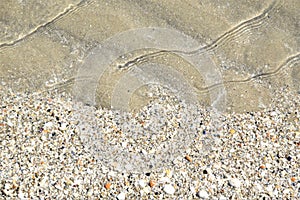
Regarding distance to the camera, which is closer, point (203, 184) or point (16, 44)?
point (203, 184)

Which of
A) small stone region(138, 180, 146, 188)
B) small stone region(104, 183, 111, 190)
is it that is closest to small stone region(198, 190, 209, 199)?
small stone region(138, 180, 146, 188)

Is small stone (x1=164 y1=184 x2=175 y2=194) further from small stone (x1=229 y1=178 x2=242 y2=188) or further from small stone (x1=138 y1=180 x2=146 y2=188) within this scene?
small stone (x1=229 y1=178 x2=242 y2=188)

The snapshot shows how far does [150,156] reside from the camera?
3326 millimetres

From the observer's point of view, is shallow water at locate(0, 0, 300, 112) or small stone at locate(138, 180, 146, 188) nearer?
small stone at locate(138, 180, 146, 188)

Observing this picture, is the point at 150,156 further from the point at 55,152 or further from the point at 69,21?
the point at 69,21

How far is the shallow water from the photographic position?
141 inches

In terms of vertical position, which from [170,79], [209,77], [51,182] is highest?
[209,77]

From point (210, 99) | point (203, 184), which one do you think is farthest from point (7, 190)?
point (210, 99)

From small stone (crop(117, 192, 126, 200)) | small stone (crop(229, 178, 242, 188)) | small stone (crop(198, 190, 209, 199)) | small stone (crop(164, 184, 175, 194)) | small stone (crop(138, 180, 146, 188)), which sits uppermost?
small stone (crop(229, 178, 242, 188))

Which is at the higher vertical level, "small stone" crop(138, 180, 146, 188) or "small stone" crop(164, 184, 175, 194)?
"small stone" crop(164, 184, 175, 194)

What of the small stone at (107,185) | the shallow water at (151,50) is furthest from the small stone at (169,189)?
the shallow water at (151,50)

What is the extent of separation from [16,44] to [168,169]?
1597mm

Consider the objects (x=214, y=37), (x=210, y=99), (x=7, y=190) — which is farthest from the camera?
(x=214, y=37)

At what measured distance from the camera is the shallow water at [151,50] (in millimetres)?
3576
